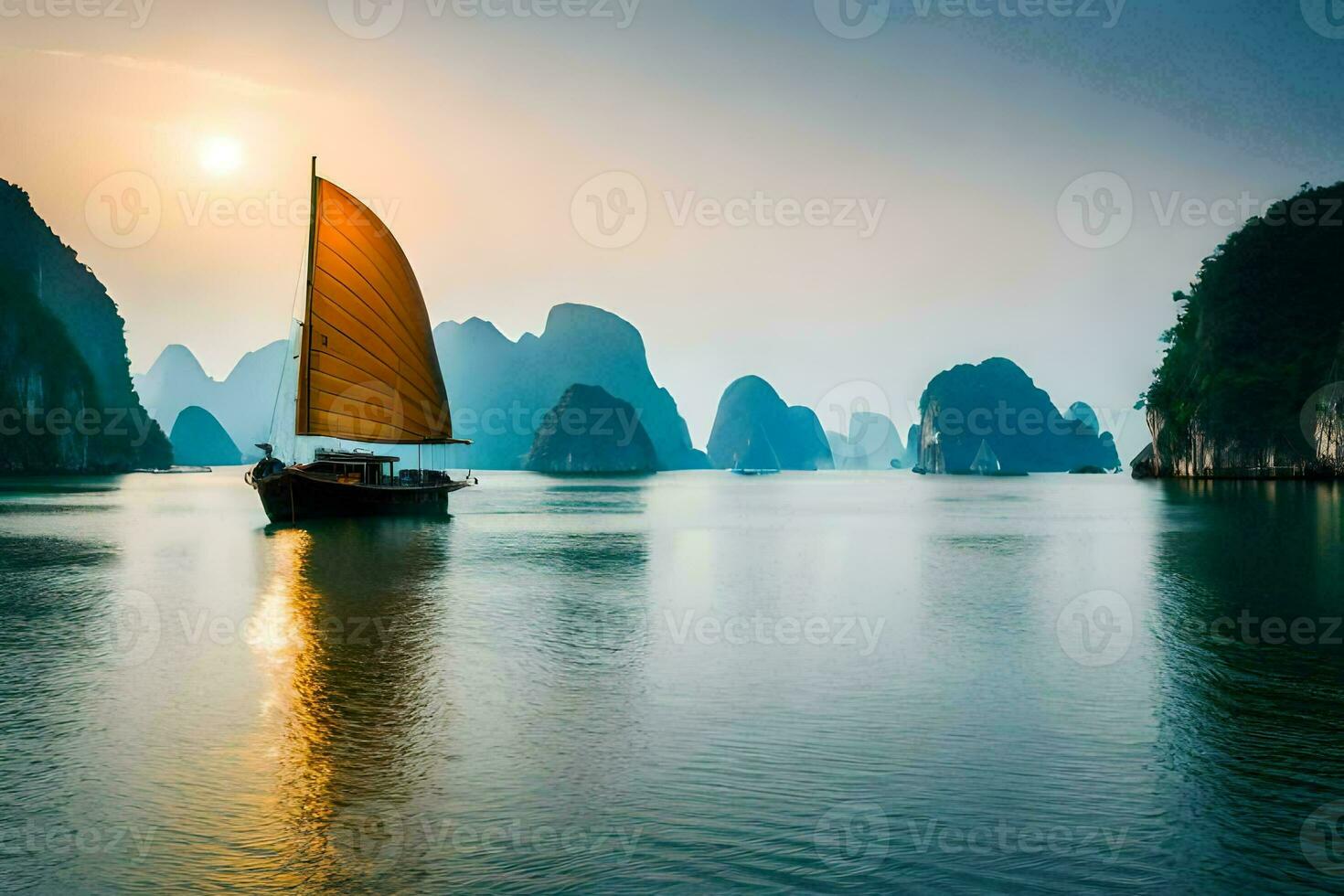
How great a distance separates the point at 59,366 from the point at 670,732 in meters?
152

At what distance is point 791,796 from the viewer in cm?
731

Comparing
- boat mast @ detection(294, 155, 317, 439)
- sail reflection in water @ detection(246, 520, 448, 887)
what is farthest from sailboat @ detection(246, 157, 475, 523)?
sail reflection in water @ detection(246, 520, 448, 887)

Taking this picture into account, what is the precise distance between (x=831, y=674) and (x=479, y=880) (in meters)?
7.19

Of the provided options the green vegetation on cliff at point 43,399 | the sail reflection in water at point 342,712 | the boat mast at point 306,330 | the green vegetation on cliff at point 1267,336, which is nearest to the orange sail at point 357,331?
the boat mast at point 306,330

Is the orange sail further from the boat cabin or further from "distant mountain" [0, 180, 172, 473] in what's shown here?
"distant mountain" [0, 180, 172, 473]

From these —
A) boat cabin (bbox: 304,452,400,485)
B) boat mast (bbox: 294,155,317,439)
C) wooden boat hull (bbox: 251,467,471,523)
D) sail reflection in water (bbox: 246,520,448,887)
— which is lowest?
sail reflection in water (bbox: 246,520,448,887)

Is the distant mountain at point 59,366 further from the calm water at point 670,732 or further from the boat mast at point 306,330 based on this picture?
the calm water at point 670,732

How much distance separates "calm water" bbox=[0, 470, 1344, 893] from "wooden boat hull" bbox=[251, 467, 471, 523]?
1643cm

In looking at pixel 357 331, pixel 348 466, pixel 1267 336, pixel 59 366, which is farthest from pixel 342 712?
pixel 59 366

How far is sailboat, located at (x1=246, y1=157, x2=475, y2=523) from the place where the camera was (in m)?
40.9

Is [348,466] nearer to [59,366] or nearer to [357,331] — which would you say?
[357,331]

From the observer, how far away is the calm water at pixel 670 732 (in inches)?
243

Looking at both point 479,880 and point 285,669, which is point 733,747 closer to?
point 479,880

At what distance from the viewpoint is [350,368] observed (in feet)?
141
